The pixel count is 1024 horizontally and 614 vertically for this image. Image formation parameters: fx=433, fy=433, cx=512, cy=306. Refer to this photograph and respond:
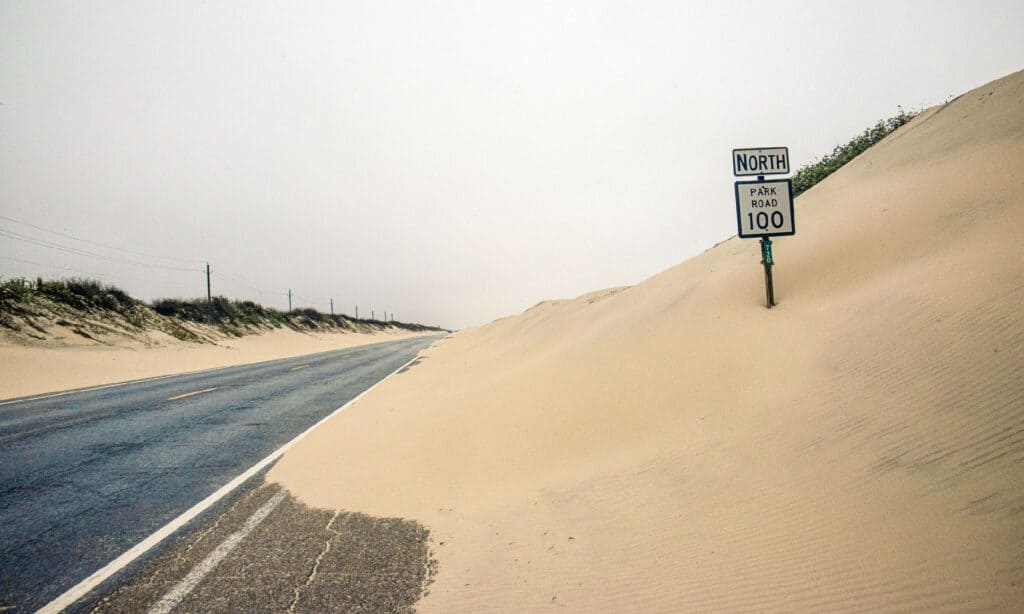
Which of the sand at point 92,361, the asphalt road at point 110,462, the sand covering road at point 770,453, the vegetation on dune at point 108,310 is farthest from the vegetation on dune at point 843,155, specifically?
the vegetation on dune at point 108,310

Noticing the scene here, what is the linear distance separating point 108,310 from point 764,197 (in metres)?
32.9

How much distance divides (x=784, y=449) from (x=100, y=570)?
489cm

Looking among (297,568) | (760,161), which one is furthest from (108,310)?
(760,161)

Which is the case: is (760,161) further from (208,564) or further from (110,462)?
(110,462)

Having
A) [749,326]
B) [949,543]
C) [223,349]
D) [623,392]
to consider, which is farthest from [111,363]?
[949,543]

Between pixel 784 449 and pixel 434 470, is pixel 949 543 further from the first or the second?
pixel 434 470

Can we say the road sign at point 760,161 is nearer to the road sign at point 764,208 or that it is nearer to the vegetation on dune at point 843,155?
the road sign at point 764,208

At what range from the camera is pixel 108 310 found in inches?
988

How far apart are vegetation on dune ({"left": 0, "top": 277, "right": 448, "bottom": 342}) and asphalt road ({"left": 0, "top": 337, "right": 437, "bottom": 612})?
588 inches

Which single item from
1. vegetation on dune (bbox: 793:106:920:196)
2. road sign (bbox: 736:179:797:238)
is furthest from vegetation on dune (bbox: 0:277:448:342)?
vegetation on dune (bbox: 793:106:920:196)

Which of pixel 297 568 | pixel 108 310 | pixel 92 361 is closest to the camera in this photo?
pixel 297 568

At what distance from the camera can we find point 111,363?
738 inches

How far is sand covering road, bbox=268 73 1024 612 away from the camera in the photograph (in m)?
2.18

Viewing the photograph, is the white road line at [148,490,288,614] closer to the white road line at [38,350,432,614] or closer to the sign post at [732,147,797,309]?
the white road line at [38,350,432,614]
